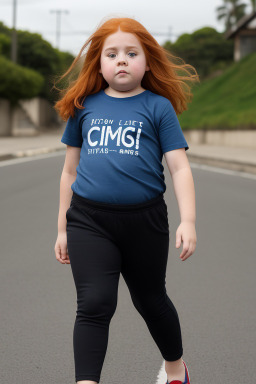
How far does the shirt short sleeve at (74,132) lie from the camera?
9.70ft

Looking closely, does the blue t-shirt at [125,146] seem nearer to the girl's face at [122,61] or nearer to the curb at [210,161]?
the girl's face at [122,61]

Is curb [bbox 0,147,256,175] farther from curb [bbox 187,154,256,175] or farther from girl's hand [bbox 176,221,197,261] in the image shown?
girl's hand [bbox 176,221,197,261]

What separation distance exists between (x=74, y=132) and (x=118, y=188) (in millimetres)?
380

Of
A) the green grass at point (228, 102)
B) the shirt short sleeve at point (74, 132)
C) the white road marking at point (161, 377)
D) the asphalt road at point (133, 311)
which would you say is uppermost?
the shirt short sleeve at point (74, 132)

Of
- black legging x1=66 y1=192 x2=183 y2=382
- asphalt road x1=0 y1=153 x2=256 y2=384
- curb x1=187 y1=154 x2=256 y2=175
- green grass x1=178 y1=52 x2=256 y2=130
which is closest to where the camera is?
black legging x1=66 y1=192 x2=183 y2=382

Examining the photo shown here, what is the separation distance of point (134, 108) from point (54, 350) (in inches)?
67.4

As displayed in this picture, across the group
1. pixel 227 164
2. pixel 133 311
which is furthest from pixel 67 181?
pixel 227 164

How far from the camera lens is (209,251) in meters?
6.78

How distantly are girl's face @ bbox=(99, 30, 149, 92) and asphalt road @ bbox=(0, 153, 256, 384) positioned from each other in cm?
155

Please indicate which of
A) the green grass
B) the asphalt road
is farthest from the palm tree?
the asphalt road

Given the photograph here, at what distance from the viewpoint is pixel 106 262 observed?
2721 millimetres

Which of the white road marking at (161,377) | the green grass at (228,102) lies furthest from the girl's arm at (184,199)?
the green grass at (228,102)

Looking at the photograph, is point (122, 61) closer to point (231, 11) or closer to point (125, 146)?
point (125, 146)

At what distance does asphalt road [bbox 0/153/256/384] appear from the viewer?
3637 mm
